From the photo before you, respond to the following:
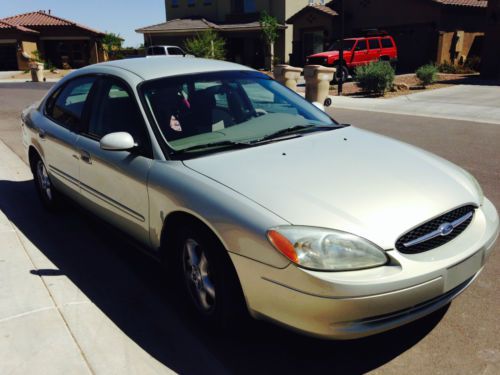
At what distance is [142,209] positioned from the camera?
3.30 m

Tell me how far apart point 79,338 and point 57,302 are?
530 millimetres

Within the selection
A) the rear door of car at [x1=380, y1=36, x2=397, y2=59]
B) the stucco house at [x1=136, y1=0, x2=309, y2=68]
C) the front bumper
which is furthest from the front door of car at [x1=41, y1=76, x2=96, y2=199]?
the stucco house at [x1=136, y1=0, x2=309, y2=68]

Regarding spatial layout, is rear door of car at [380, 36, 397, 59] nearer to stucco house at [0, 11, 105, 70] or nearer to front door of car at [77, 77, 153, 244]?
front door of car at [77, 77, 153, 244]

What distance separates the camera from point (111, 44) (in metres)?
41.2

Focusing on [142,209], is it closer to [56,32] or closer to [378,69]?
[378,69]

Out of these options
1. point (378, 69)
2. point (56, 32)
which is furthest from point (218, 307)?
point (56, 32)

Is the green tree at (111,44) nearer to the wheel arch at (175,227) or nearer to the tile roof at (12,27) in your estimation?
the tile roof at (12,27)

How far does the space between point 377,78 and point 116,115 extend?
13.9 m

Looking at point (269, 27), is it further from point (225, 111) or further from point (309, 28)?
point (225, 111)

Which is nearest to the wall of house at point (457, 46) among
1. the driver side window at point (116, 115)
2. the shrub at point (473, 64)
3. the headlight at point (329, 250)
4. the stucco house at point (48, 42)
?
the shrub at point (473, 64)

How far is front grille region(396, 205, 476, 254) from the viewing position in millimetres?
2441

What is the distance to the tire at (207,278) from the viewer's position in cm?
268

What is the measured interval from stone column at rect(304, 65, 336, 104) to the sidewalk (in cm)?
1184

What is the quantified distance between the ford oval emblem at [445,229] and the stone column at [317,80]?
1232 centimetres
